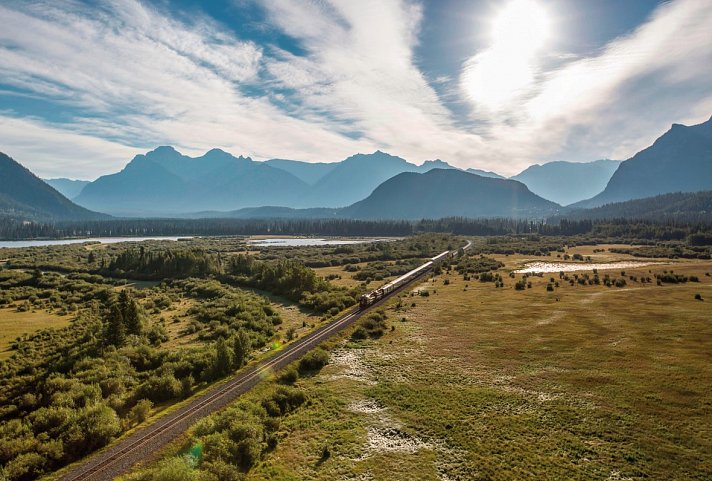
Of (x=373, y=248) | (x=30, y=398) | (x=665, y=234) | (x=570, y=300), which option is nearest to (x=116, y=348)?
(x=30, y=398)

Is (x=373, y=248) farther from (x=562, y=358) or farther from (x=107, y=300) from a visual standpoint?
(x=562, y=358)

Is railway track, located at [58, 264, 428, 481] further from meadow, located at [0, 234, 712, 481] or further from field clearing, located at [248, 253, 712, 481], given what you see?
field clearing, located at [248, 253, 712, 481]

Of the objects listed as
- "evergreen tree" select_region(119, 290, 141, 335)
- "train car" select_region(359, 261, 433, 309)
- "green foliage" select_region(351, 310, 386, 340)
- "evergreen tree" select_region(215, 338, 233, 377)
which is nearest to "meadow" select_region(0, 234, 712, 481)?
"evergreen tree" select_region(215, 338, 233, 377)

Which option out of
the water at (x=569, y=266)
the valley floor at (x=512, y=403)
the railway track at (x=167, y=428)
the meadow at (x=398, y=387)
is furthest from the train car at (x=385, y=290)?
the water at (x=569, y=266)

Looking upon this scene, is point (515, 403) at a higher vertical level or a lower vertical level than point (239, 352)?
higher

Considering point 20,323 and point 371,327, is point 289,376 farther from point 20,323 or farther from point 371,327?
point 20,323

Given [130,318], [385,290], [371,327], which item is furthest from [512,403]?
[130,318]
